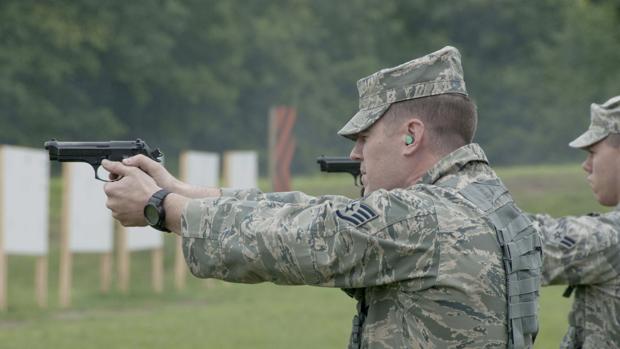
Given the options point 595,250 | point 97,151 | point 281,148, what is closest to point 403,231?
point 97,151

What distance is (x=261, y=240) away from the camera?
344 centimetres

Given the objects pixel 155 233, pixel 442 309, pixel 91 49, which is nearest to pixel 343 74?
pixel 91 49

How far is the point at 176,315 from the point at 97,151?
30.6 ft

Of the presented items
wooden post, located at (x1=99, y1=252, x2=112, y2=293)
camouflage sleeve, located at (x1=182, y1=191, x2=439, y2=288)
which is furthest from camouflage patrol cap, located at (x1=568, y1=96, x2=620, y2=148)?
wooden post, located at (x1=99, y1=252, x2=112, y2=293)

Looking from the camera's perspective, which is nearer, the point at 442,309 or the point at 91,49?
the point at 442,309

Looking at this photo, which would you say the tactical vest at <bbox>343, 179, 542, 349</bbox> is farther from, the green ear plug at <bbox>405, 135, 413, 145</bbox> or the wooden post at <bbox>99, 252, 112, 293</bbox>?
the wooden post at <bbox>99, 252, 112, 293</bbox>

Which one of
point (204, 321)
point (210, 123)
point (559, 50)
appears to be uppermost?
point (559, 50)

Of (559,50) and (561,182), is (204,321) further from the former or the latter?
(559,50)

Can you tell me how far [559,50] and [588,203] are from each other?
1238 inches

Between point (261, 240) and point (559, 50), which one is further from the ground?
point (559, 50)

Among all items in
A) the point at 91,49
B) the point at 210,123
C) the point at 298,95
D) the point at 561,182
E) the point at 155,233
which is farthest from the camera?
the point at 298,95

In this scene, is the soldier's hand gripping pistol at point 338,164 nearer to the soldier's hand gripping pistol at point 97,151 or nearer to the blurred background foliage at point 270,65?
the soldier's hand gripping pistol at point 97,151

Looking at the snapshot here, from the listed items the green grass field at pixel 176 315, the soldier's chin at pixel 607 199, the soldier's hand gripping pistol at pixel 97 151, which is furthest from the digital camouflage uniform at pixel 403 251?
the green grass field at pixel 176 315

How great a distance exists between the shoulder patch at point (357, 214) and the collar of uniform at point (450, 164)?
31 cm
